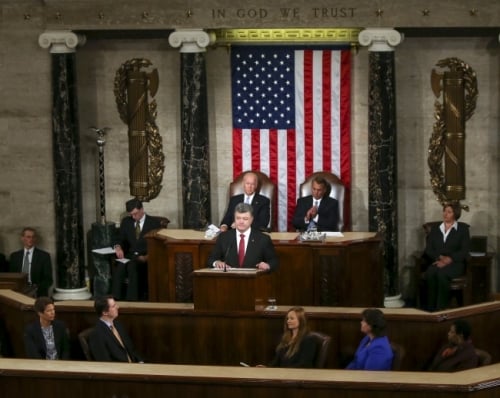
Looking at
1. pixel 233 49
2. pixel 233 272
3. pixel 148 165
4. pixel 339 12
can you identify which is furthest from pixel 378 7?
pixel 233 272

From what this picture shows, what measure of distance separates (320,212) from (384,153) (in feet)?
4.57

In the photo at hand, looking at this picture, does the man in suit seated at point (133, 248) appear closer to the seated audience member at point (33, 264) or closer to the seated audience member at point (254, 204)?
the seated audience member at point (254, 204)

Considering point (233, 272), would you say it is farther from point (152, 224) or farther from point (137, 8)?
point (137, 8)

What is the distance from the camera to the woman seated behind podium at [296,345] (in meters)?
11.6

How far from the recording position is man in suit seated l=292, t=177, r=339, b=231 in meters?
16.2

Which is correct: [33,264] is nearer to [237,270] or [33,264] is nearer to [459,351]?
[237,270]

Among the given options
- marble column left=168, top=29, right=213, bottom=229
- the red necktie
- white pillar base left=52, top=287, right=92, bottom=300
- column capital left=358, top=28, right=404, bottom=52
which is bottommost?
white pillar base left=52, top=287, right=92, bottom=300

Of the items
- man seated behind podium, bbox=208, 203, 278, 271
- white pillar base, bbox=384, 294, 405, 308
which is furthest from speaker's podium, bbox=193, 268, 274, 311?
white pillar base, bbox=384, 294, 405, 308

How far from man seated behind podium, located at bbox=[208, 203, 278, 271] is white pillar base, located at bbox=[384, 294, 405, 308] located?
12.3 feet

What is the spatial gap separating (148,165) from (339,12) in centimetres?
361

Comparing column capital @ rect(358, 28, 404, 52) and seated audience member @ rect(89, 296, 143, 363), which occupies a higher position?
column capital @ rect(358, 28, 404, 52)

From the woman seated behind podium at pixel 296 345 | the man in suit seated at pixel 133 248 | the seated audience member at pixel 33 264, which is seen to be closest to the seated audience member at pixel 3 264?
the seated audience member at pixel 33 264

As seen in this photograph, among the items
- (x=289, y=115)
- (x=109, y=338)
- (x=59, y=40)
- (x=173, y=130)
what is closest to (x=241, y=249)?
(x=109, y=338)

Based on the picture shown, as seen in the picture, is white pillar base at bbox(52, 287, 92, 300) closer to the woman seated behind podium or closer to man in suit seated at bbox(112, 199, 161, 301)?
man in suit seated at bbox(112, 199, 161, 301)
